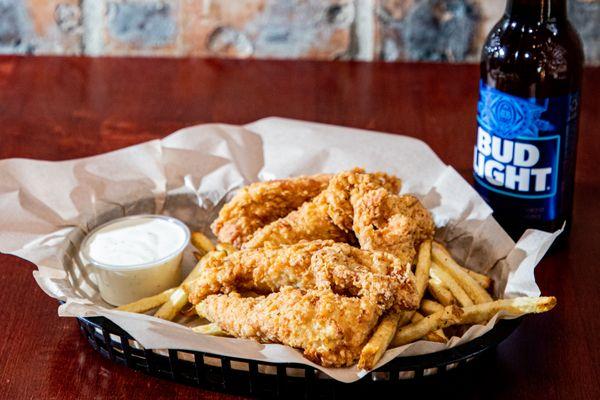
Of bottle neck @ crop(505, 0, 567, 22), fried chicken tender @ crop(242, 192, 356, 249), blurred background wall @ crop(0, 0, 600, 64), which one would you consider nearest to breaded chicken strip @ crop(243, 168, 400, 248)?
fried chicken tender @ crop(242, 192, 356, 249)

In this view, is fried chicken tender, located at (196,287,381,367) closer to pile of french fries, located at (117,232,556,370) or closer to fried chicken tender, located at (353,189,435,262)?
pile of french fries, located at (117,232,556,370)

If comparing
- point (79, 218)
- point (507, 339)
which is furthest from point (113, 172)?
point (507, 339)

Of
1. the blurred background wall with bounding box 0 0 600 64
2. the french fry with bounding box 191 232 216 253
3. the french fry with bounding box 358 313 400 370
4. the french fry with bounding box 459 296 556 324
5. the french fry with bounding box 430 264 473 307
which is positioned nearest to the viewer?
the french fry with bounding box 358 313 400 370

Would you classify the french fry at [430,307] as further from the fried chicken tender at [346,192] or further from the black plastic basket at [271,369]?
the fried chicken tender at [346,192]

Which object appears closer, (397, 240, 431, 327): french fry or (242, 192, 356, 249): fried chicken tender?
(397, 240, 431, 327): french fry

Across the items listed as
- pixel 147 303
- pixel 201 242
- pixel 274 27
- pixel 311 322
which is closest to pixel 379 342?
pixel 311 322
